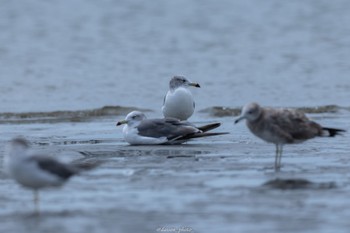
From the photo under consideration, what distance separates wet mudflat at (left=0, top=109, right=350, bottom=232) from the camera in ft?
28.6

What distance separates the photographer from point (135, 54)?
30.5m

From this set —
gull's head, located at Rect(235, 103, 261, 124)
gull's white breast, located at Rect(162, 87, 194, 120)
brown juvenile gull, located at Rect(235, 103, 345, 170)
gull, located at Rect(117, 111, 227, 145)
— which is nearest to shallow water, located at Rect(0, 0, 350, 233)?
gull, located at Rect(117, 111, 227, 145)

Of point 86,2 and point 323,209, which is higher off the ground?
point 86,2

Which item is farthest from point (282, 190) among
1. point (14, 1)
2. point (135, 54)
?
point (14, 1)

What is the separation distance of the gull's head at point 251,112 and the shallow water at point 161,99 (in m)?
0.60

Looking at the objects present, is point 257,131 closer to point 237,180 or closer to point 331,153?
point 237,180

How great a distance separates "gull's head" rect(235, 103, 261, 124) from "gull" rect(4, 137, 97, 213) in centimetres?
241

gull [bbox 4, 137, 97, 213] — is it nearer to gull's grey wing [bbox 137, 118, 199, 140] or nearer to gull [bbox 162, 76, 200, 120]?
gull's grey wing [bbox 137, 118, 199, 140]

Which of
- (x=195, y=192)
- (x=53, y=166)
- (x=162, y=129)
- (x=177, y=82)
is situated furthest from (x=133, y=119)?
(x=53, y=166)

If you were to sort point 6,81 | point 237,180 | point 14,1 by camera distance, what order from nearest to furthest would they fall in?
point 237,180 → point 6,81 → point 14,1

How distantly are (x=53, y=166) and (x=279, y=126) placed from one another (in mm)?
3020

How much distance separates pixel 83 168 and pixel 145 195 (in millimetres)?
670

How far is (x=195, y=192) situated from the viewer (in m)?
10.0

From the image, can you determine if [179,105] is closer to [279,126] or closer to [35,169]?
[279,126]
